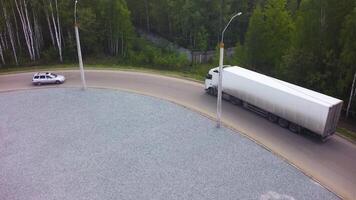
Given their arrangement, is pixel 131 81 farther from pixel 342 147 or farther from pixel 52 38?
pixel 342 147

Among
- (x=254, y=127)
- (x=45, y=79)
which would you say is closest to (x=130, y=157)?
(x=254, y=127)

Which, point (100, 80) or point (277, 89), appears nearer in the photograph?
point (277, 89)

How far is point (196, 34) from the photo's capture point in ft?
160

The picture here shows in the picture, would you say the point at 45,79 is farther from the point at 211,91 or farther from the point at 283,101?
the point at 283,101

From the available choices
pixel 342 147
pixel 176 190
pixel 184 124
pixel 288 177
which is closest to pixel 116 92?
pixel 184 124

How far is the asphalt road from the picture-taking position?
20344 mm

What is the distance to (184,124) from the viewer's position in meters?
25.9

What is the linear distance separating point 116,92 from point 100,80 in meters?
3.81

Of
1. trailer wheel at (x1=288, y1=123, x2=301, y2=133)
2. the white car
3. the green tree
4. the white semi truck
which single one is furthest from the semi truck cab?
the white car

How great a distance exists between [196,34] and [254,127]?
26685 mm

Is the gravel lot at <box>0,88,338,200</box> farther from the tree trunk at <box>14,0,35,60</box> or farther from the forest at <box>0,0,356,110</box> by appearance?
the tree trunk at <box>14,0,35,60</box>

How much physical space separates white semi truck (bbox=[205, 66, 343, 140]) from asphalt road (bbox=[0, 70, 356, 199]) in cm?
82

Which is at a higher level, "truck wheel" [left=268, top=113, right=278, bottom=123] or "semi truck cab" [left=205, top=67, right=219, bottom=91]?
"semi truck cab" [left=205, top=67, right=219, bottom=91]

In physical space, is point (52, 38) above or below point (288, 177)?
above
